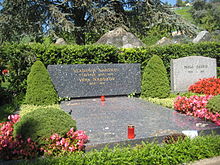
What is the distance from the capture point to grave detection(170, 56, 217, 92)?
424 inches

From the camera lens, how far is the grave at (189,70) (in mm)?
10773

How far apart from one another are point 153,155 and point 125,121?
7.59 ft

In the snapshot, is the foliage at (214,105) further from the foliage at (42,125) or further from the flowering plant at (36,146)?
the foliage at (42,125)

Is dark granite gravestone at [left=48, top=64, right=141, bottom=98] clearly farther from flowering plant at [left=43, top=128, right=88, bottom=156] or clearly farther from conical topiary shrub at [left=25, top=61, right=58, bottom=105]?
flowering plant at [left=43, top=128, right=88, bottom=156]

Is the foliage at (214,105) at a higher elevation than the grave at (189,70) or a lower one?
lower

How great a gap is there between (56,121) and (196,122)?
11.0ft

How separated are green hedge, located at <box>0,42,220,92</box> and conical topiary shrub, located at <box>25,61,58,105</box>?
2.63 feet

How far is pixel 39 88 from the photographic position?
826cm

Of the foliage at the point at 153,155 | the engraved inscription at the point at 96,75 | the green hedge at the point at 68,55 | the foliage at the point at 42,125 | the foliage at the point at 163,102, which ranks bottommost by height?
the foliage at the point at 153,155

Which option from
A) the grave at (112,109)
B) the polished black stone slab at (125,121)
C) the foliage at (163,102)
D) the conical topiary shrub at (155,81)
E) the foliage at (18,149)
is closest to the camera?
the foliage at (18,149)

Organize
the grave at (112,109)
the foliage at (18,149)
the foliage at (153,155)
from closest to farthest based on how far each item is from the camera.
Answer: the foliage at (153,155), the foliage at (18,149), the grave at (112,109)

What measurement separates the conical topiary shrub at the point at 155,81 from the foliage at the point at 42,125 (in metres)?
5.46

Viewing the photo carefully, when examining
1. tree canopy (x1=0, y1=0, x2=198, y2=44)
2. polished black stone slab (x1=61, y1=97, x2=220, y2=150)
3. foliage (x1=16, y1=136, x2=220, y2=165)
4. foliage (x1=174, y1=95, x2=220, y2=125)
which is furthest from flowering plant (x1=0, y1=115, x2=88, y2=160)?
tree canopy (x1=0, y1=0, x2=198, y2=44)

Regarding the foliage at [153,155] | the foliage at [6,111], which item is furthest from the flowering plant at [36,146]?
the foliage at [6,111]
